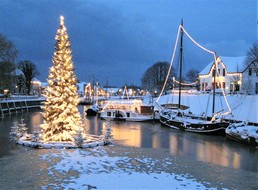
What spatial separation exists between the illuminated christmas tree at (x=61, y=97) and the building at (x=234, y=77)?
41878 mm

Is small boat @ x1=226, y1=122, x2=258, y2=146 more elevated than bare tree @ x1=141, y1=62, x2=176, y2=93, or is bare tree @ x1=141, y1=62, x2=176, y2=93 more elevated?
bare tree @ x1=141, y1=62, x2=176, y2=93

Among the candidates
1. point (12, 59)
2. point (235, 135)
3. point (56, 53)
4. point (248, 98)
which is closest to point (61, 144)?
point (56, 53)

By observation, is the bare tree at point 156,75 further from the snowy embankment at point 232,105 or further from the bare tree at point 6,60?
the bare tree at point 6,60

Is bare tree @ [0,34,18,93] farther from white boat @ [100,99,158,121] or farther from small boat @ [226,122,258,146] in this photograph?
small boat @ [226,122,258,146]

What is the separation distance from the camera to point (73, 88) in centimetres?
2098

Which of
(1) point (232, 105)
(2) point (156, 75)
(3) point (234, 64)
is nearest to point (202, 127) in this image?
(1) point (232, 105)

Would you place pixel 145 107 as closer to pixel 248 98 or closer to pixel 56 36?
pixel 248 98

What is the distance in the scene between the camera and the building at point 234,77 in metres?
60.2

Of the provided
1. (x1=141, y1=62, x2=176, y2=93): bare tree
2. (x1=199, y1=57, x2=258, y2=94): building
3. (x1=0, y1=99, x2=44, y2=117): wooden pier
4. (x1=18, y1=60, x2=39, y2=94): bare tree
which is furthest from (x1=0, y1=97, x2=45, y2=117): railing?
(x1=199, y1=57, x2=258, y2=94): building

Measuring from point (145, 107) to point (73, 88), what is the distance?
107 feet

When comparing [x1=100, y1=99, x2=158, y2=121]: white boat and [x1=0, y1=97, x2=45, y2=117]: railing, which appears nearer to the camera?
[x1=100, y1=99, x2=158, y2=121]: white boat

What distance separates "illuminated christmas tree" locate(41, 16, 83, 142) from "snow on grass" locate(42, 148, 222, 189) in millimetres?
3715

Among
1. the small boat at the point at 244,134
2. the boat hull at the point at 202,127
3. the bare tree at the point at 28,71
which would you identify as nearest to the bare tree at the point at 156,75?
the bare tree at the point at 28,71

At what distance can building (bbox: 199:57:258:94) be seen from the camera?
2370 inches
